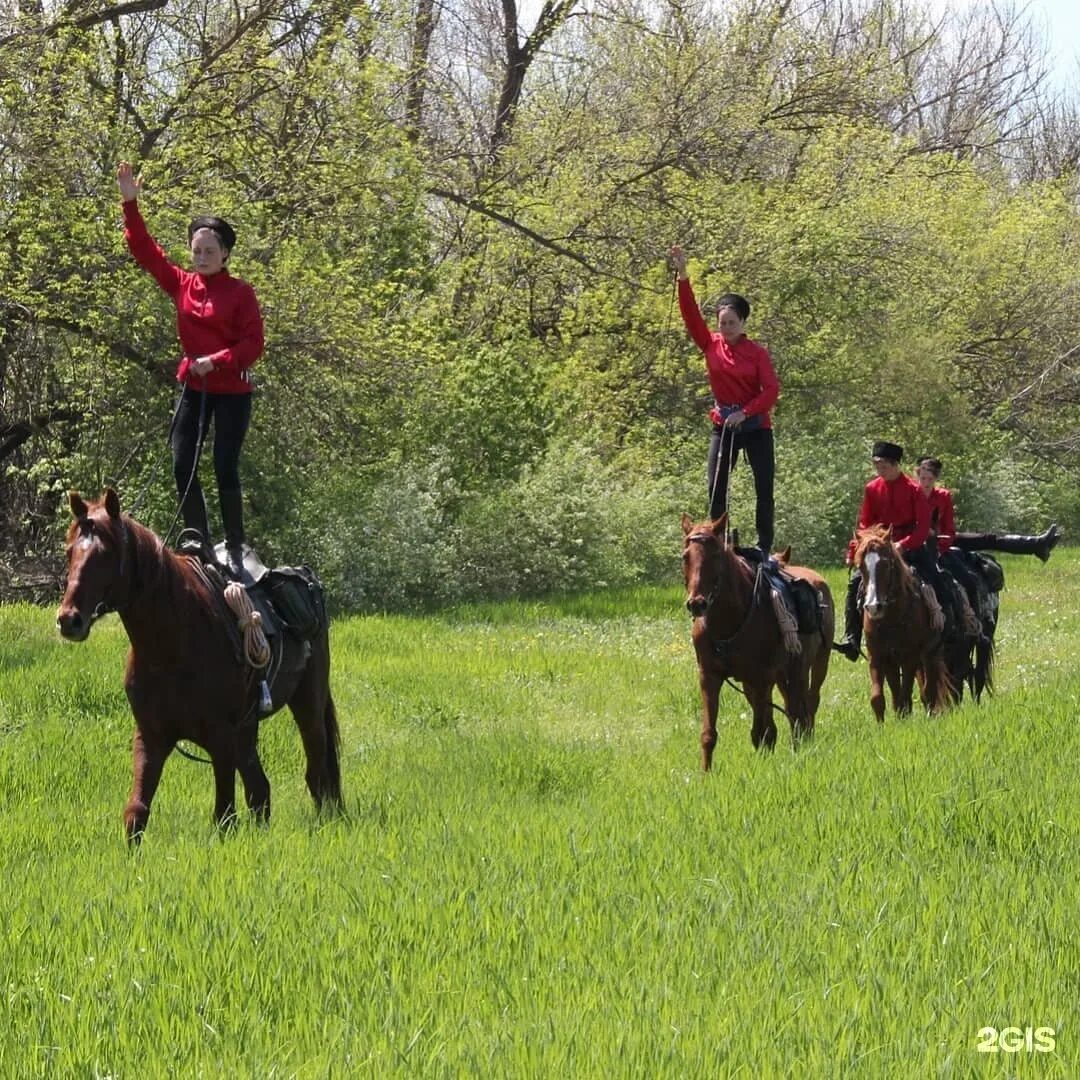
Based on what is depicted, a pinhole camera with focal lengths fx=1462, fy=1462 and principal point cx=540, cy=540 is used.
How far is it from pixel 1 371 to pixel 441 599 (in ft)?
22.0

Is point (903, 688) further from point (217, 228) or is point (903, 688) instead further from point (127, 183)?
point (127, 183)

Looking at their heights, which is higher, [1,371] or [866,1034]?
[1,371]

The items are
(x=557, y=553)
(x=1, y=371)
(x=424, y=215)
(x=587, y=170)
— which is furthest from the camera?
(x=587, y=170)

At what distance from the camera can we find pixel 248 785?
7.66 meters

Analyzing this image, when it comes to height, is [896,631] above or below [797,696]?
above

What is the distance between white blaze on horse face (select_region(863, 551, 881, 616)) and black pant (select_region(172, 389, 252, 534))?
5.44 metres

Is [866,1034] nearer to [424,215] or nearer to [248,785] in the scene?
[248,785]

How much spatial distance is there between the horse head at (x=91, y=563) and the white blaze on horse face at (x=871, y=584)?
21.3ft

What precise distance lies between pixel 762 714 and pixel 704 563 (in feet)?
4.70

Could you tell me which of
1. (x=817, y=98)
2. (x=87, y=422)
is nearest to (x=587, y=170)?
(x=817, y=98)

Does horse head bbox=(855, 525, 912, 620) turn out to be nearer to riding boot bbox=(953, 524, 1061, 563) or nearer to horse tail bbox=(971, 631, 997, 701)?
riding boot bbox=(953, 524, 1061, 563)

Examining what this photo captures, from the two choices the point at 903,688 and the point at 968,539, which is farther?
the point at 968,539

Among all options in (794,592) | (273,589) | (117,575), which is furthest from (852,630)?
(117,575)

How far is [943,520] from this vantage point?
1392 cm
